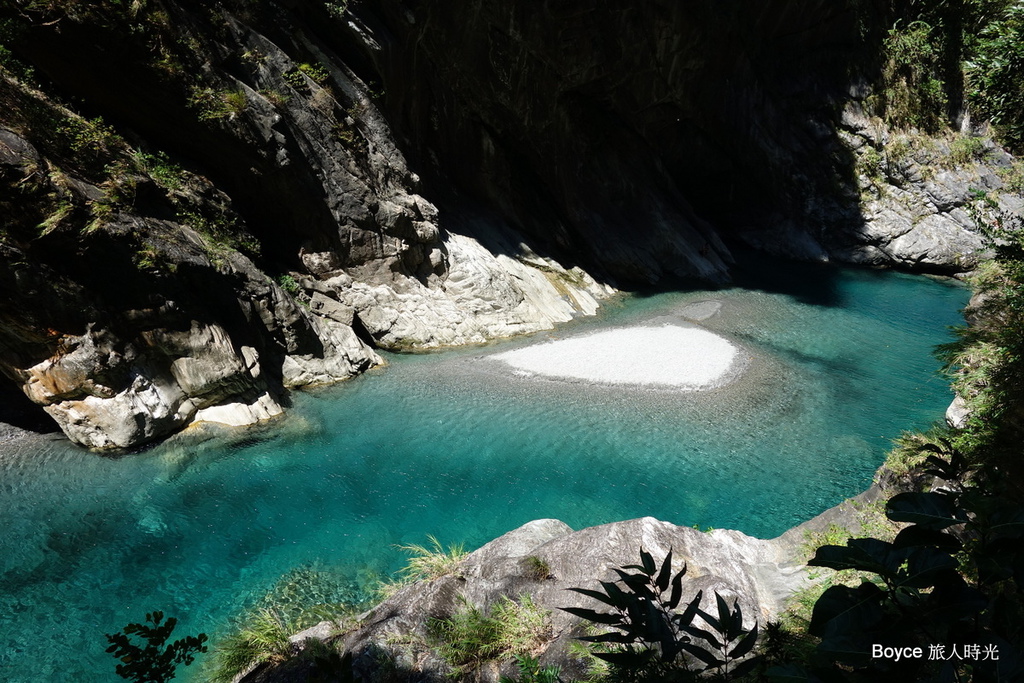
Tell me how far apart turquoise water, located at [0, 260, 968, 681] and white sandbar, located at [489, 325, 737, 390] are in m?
0.67

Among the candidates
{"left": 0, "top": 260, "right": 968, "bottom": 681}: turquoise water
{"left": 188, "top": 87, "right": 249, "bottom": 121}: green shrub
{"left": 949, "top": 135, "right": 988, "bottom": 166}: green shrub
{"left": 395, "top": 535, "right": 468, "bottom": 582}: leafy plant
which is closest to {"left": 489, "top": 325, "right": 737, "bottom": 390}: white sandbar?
{"left": 0, "top": 260, "right": 968, "bottom": 681}: turquoise water

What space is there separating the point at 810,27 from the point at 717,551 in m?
29.8

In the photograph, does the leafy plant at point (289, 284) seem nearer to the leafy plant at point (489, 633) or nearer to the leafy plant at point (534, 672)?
the leafy plant at point (489, 633)

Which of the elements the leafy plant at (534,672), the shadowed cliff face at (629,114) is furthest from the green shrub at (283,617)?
the shadowed cliff face at (629,114)

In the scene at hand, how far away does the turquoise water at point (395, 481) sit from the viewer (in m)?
6.64

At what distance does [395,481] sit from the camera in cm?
882

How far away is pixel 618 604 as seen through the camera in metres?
1.45

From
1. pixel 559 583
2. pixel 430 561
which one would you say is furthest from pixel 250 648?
pixel 559 583

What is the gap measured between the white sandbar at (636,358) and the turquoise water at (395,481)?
668 mm

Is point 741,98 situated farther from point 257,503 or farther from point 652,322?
point 257,503

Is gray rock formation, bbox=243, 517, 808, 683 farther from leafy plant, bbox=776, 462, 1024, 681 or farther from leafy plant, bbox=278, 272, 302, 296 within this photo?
leafy plant, bbox=278, 272, 302, 296

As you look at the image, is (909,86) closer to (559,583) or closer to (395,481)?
(395,481)

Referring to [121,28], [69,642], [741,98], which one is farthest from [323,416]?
[741,98]

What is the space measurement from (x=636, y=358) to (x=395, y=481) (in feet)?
24.3
